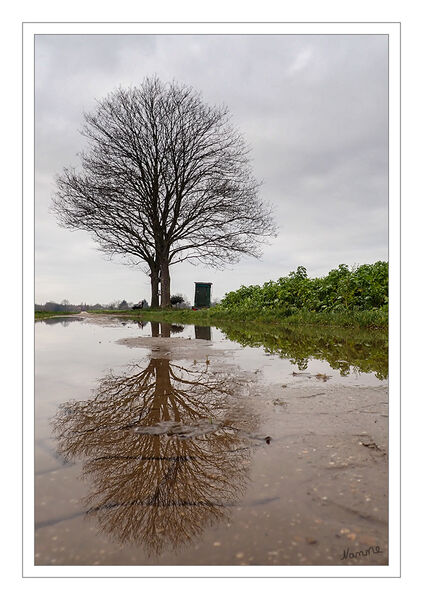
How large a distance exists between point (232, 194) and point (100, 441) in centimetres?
2120

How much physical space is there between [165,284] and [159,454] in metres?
22.0

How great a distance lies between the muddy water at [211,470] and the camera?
153 cm

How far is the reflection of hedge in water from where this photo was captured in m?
5.22

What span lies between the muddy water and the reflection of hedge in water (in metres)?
0.77

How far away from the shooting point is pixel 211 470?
215 centimetres
